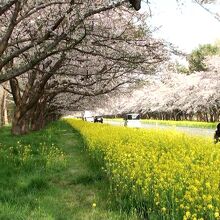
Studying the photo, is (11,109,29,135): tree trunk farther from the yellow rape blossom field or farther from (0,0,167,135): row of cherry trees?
the yellow rape blossom field

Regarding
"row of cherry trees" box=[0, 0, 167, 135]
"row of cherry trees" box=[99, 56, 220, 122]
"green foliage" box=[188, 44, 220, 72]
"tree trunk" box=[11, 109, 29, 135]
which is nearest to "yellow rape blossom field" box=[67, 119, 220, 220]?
"row of cherry trees" box=[0, 0, 167, 135]

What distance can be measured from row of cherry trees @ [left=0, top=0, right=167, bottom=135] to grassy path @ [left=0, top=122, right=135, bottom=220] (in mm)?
2351

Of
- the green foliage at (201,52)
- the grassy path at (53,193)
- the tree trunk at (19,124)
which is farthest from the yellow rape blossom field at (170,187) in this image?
the green foliage at (201,52)

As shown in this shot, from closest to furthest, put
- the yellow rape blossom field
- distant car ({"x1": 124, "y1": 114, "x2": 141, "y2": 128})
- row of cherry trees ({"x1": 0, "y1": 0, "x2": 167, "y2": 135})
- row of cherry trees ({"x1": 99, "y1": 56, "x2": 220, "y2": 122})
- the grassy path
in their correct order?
the yellow rape blossom field
the grassy path
row of cherry trees ({"x1": 0, "y1": 0, "x2": 167, "y2": 135})
distant car ({"x1": 124, "y1": 114, "x2": 141, "y2": 128})
row of cherry trees ({"x1": 99, "y1": 56, "x2": 220, "y2": 122})

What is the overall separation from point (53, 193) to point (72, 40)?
3.75 m

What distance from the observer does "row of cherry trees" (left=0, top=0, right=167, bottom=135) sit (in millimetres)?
10094

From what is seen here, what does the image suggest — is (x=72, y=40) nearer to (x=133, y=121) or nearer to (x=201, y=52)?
(x=133, y=121)

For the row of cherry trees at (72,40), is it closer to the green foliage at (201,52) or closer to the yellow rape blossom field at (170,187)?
the yellow rape blossom field at (170,187)

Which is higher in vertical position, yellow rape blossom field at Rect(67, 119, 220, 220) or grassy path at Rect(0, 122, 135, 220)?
yellow rape blossom field at Rect(67, 119, 220, 220)

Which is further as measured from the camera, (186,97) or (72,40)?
(186,97)

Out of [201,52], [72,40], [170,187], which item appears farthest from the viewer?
[201,52]

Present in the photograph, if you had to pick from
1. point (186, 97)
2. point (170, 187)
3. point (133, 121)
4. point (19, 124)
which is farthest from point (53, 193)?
point (186, 97)

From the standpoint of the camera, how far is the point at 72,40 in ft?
37.0

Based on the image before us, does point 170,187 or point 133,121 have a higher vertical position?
point 133,121
